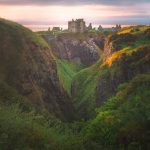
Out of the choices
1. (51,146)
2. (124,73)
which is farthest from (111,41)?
(51,146)

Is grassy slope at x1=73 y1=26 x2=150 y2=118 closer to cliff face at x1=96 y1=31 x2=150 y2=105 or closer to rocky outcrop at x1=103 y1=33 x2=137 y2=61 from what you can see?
cliff face at x1=96 y1=31 x2=150 y2=105

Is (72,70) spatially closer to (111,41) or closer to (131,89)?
(111,41)

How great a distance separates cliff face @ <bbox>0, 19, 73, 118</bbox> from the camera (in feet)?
336

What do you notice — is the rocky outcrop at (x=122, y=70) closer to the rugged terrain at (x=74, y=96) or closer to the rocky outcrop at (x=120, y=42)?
the rugged terrain at (x=74, y=96)

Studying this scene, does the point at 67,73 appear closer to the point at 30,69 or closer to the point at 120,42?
the point at 120,42

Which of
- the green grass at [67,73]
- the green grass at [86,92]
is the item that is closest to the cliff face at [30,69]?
the green grass at [86,92]

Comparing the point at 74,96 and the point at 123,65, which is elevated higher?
the point at 123,65

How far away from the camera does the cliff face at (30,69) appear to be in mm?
102312

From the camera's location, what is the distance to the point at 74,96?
136 meters

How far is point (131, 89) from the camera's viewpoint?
236ft

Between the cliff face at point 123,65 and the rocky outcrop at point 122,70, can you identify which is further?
the cliff face at point 123,65

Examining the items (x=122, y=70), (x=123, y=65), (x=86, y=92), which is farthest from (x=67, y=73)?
(x=122, y=70)

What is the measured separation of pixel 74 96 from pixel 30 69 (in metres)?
30.1

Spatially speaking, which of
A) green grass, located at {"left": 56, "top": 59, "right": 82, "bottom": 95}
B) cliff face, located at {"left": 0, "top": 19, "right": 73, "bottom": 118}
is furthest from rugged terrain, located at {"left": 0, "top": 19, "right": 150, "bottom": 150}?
green grass, located at {"left": 56, "top": 59, "right": 82, "bottom": 95}
